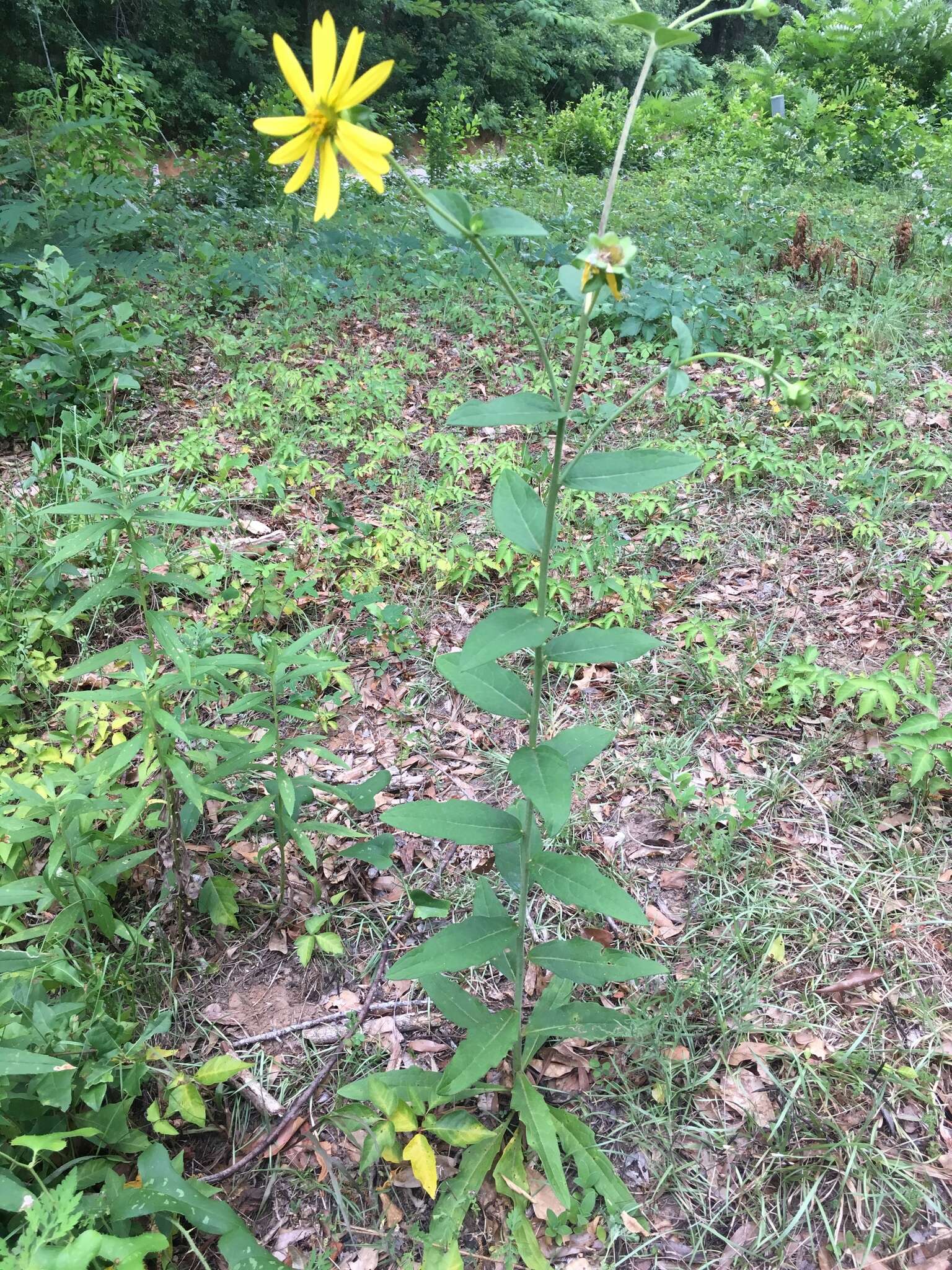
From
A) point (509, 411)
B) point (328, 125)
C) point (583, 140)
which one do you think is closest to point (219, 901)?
point (509, 411)

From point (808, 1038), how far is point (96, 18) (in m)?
11.7

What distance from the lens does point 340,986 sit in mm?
1661

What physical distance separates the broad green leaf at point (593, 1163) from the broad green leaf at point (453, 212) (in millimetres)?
1473

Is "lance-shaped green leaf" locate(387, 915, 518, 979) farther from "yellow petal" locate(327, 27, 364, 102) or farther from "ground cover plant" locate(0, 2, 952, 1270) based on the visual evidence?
"yellow petal" locate(327, 27, 364, 102)

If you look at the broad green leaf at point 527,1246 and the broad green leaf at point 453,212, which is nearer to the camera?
the broad green leaf at point 453,212

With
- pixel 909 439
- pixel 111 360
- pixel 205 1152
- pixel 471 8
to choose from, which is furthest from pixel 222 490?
pixel 471 8

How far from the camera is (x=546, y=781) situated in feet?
3.54

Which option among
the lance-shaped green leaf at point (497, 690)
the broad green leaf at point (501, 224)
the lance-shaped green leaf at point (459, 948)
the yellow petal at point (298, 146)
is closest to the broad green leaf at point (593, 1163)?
the lance-shaped green leaf at point (459, 948)

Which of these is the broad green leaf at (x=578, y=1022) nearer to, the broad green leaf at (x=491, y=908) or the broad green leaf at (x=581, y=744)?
the broad green leaf at (x=491, y=908)

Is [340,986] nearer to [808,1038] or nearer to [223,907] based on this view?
[223,907]

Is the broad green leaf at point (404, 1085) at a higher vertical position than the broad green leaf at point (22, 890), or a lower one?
lower

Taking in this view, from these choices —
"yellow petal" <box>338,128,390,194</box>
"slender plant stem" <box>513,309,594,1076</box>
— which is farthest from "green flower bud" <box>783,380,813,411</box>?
"yellow petal" <box>338,128,390,194</box>

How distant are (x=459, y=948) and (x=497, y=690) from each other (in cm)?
43

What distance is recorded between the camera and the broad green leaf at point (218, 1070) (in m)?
1.37
